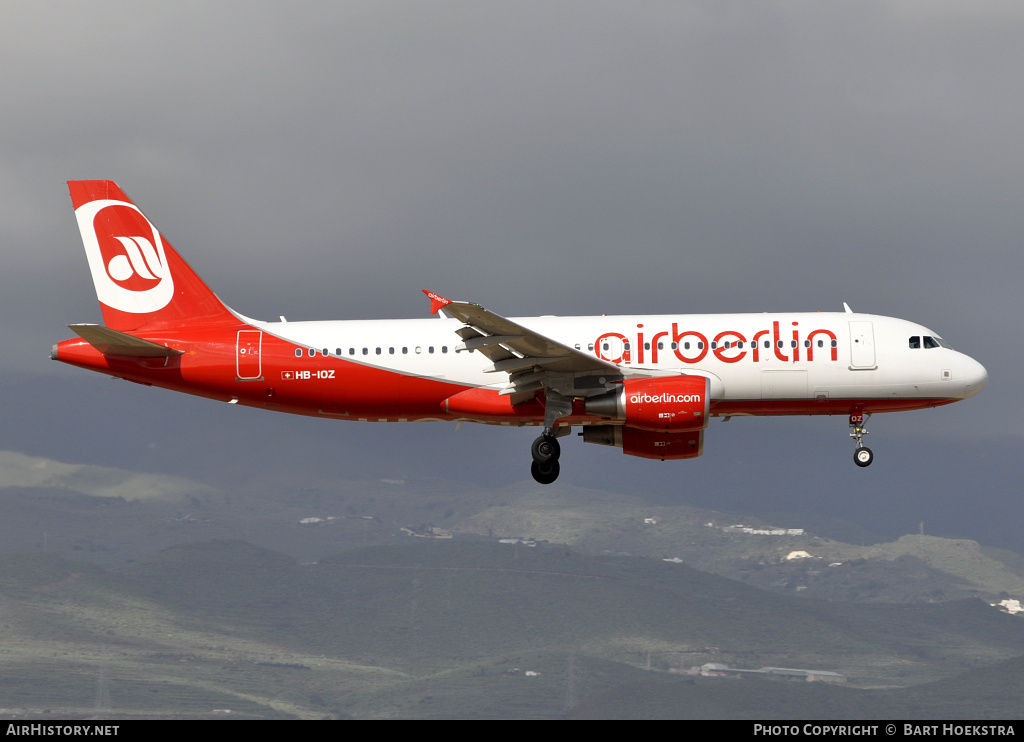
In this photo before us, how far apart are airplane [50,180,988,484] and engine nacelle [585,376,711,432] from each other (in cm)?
5

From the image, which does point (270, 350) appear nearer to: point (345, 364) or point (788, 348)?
point (345, 364)

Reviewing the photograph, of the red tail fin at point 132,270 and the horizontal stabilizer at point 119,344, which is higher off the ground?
the red tail fin at point 132,270

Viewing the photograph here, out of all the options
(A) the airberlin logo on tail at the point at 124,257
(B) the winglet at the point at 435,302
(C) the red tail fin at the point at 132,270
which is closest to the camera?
(B) the winglet at the point at 435,302

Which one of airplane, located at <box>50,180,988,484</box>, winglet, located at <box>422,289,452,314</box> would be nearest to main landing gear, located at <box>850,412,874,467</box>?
airplane, located at <box>50,180,988,484</box>

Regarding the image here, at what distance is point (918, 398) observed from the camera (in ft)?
140

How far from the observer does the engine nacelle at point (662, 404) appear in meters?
40.2

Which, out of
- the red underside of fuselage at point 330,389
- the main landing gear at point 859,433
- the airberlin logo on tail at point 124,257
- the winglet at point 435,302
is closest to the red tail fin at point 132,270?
the airberlin logo on tail at point 124,257

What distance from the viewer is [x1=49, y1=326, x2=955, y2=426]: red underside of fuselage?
140ft

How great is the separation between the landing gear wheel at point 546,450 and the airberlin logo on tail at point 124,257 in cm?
1551

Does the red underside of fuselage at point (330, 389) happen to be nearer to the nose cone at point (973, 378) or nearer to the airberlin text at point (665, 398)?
the nose cone at point (973, 378)

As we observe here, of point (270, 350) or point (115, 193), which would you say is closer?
point (270, 350)
